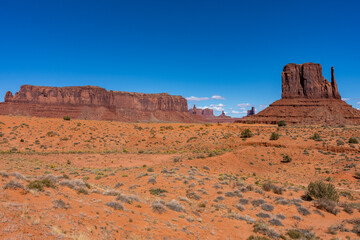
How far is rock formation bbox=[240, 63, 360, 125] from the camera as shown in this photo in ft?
259

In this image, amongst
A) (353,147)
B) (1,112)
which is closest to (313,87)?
(353,147)

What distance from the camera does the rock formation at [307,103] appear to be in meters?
78.8

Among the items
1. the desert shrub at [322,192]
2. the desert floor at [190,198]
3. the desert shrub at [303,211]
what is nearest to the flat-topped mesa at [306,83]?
the desert floor at [190,198]

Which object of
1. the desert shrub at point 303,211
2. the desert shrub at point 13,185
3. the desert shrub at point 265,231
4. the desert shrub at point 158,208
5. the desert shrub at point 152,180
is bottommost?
the desert shrub at point 303,211

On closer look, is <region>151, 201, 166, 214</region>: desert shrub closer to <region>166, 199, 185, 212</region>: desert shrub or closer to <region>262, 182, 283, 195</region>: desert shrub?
<region>166, 199, 185, 212</region>: desert shrub

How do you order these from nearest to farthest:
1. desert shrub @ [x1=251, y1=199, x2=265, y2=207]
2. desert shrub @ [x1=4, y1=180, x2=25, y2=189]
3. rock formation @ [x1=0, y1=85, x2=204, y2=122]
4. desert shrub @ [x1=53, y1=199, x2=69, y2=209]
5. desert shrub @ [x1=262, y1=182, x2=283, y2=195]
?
1. desert shrub @ [x1=53, y1=199, x2=69, y2=209]
2. desert shrub @ [x1=4, y1=180, x2=25, y2=189]
3. desert shrub @ [x1=251, y1=199, x2=265, y2=207]
4. desert shrub @ [x1=262, y1=182, x2=283, y2=195]
5. rock formation @ [x1=0, y1=85, x2=204, y2=122]

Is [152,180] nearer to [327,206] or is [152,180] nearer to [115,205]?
[115,205]

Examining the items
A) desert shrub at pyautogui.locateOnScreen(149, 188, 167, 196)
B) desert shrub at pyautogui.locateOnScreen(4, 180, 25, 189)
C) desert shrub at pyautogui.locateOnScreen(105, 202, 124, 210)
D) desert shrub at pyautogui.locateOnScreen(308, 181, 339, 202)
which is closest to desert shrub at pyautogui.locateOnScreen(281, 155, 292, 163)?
desert shrub at pyautogui.locateOnScreen(308, 181, 339, 202)

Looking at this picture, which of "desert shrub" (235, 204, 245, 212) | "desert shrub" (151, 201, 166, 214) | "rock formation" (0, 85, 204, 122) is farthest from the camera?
"rock formation" (0, 85, 204, 122)

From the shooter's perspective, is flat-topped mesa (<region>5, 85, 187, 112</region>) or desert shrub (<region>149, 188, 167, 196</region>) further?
flat-topped mesa (<region>5, 85, 187, 112</region>)

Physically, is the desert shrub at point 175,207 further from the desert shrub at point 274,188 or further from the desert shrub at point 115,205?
the desert shrub at point 274,188

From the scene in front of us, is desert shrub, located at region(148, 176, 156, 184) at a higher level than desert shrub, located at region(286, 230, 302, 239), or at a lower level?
higher

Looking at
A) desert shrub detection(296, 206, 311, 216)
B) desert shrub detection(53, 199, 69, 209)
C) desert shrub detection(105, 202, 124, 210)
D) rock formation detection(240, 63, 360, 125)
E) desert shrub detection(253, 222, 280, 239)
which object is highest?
rock formation detection(240, 63, 360, 125)

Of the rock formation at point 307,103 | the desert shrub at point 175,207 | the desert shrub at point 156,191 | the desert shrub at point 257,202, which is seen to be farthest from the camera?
the rock formation at point 307,103
